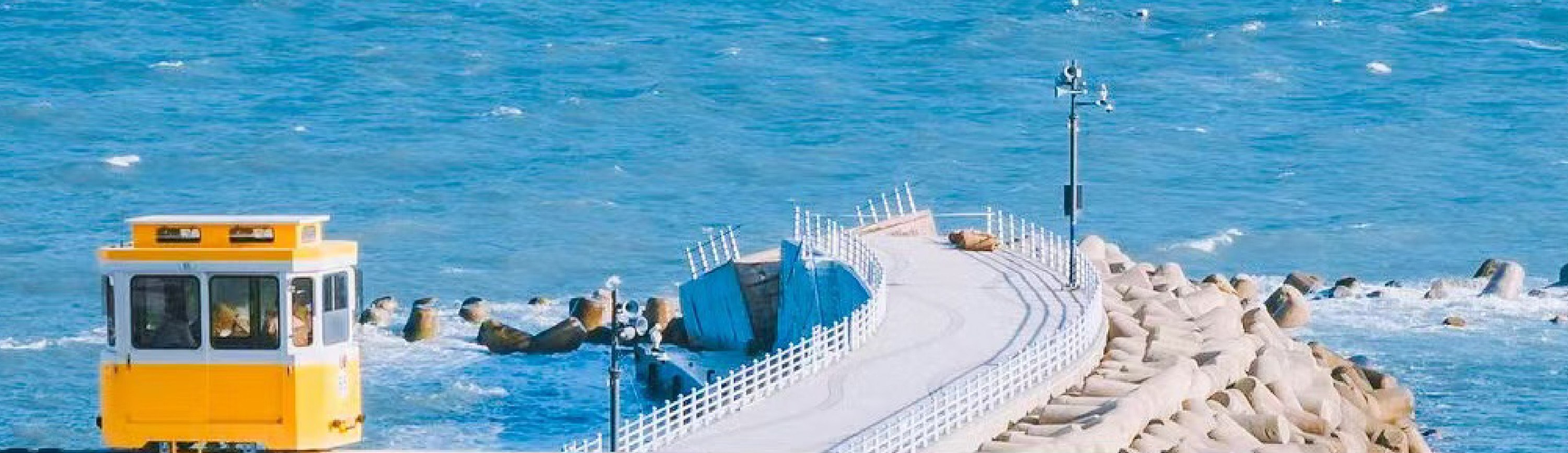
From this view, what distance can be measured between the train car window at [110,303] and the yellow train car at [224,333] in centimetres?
2

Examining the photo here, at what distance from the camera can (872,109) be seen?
10269 centimetres

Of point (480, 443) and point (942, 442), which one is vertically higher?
point (942, 442)

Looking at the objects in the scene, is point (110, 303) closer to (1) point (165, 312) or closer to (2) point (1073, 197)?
(1) point (165, 312)

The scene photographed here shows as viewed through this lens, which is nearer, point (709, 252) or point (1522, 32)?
point (709, 252)

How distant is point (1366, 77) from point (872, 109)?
19038 millimetres

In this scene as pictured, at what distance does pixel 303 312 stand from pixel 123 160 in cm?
6664

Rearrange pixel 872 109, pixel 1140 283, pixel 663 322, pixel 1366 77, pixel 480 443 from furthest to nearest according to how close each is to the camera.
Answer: pixel 1366 77, pixel 872 109, pixel 663 322, pixel 1140 283, pixel 480 443

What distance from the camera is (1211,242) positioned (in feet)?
263

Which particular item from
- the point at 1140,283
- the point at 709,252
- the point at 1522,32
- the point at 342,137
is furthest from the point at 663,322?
the point at 1522,32

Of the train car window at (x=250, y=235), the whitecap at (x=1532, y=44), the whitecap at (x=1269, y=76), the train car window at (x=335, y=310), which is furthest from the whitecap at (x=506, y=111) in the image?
the train car window at (x=250, y=235)

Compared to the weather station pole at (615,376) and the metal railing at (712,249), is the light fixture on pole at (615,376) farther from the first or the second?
the metal railing at (712,249)

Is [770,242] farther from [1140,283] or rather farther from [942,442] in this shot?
[942,442]

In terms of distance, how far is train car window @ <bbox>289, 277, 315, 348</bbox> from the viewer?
2608cm

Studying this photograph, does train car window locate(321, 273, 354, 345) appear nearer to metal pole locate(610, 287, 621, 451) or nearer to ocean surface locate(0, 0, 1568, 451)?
metal pole locate(610, 287, 621, 451)
